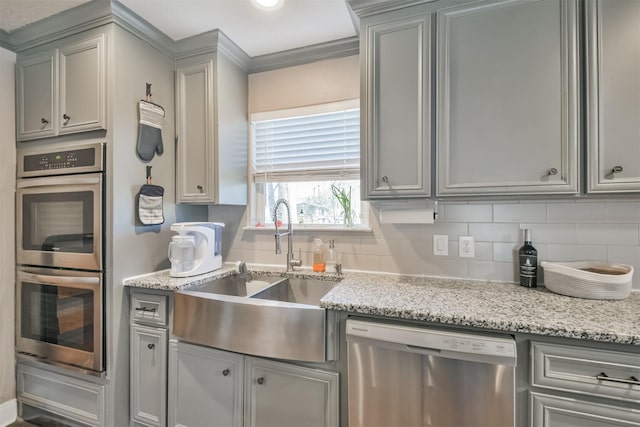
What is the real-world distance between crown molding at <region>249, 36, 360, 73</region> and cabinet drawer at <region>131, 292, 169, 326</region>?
5.73 feet

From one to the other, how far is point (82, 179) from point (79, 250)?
0.41 metres

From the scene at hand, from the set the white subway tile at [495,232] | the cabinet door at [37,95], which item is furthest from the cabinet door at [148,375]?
the white subway tile at [495,232]

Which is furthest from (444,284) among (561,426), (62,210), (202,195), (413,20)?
(62,210)

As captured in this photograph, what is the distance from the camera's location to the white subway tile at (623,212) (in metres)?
1.48

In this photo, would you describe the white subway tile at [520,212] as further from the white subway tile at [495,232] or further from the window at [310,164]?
the window at [310,164]

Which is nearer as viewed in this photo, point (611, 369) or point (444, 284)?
point (611, 369)

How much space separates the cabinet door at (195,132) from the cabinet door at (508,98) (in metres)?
1.45

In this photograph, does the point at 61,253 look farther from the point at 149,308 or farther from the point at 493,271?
the point at 493,271

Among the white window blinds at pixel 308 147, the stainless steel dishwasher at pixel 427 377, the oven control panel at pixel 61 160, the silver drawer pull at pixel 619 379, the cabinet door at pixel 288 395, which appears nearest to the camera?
the silver drawer pull at pixel 619 379

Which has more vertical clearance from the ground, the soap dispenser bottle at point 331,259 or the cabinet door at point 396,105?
the cabinet door at point 396,105

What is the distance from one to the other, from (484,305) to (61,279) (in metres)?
2.29

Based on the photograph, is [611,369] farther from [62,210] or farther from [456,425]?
[62,210]

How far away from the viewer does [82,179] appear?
1729 mm

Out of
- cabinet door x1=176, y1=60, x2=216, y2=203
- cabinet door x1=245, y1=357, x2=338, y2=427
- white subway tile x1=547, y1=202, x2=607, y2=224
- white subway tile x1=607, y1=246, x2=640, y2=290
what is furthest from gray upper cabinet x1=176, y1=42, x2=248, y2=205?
white subway tile x1=607, y1=246, x2=640, y2=290
